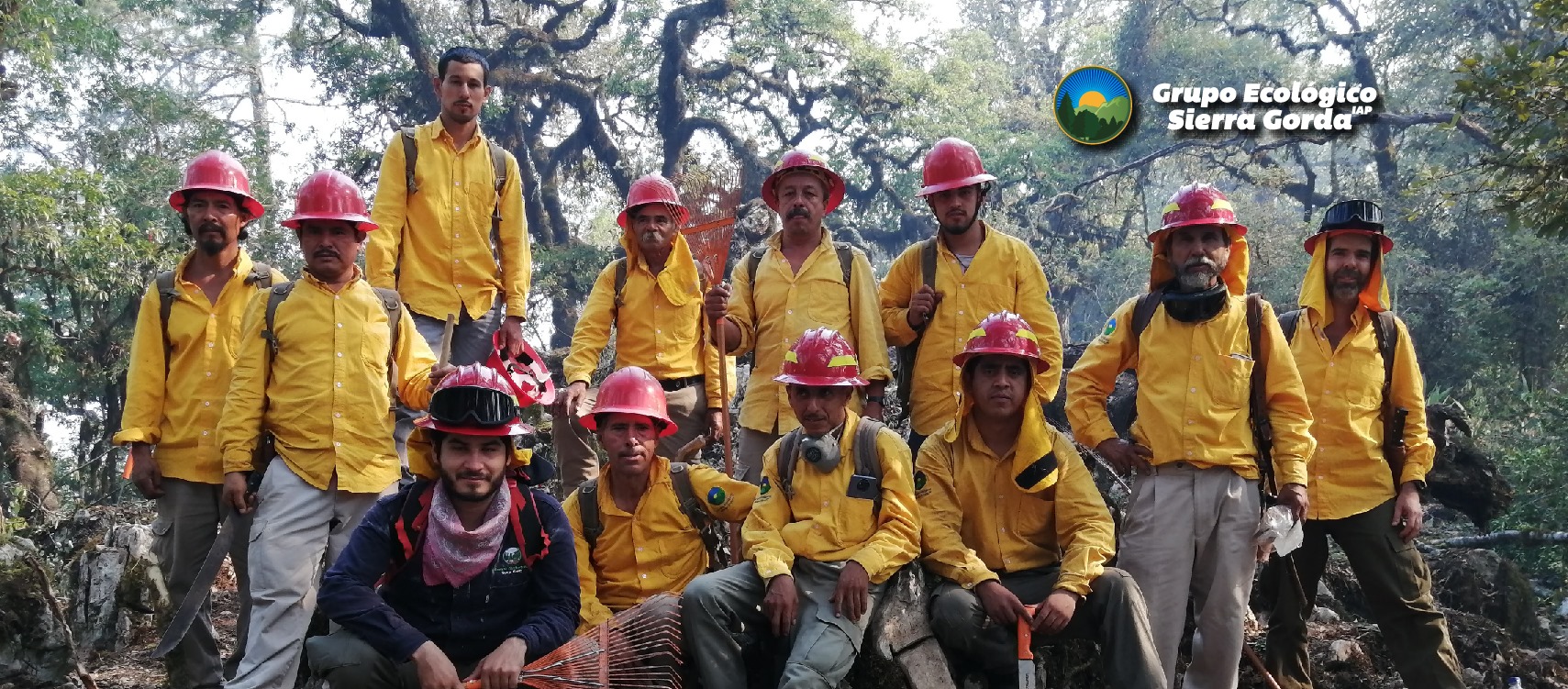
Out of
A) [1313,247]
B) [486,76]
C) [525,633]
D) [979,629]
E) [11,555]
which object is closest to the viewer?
[525,633]

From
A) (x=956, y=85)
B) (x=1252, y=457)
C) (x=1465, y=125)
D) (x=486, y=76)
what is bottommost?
(x=1252, y=457)

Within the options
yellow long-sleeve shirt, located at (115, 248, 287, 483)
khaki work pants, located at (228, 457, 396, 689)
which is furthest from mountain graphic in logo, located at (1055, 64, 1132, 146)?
khaki work pants, located at (228, 457, 396, 689)

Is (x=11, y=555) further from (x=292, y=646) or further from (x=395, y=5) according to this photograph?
(x=395, y=5)

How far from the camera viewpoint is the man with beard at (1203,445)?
441 cm

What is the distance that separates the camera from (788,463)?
14.0ft

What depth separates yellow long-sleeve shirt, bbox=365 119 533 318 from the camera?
206 inches

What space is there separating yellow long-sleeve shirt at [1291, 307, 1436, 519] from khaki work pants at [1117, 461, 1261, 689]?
72 centimetres

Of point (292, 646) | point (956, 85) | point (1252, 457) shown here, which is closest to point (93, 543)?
point (292, 646)

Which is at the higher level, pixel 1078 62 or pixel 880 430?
pixel 1078 62

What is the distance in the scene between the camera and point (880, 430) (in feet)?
14.0

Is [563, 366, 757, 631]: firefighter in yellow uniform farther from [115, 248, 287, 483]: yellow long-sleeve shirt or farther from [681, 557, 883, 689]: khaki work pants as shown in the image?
[115, 248, 287, 483]: yellow long-sleeve shirt

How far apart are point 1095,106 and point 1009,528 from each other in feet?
40.2

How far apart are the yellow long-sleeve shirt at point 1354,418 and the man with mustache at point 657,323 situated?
2.76 meters

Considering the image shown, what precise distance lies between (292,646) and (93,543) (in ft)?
15.5
